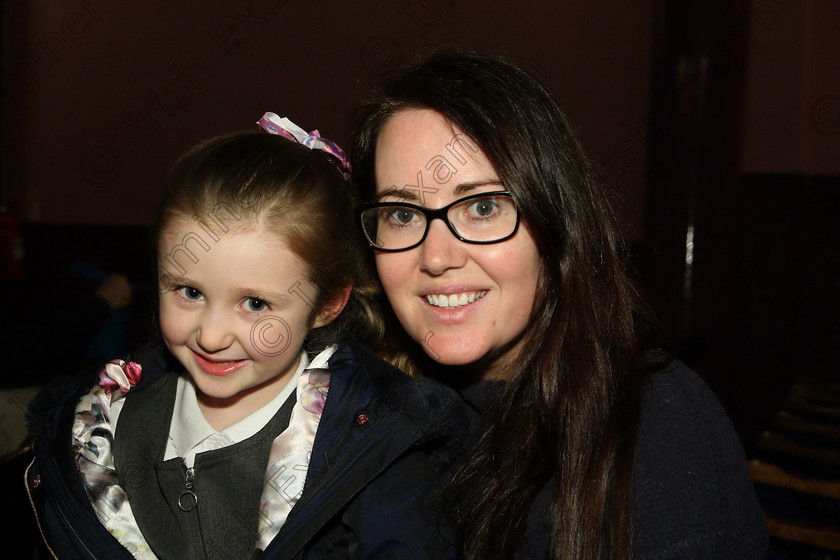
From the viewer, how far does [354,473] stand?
1.31 m

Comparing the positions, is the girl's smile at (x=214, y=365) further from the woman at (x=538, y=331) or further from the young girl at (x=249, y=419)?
the woman at (x=538, y=331)

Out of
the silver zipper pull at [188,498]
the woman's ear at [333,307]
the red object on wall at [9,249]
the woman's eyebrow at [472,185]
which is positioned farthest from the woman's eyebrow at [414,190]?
the red object on wall at [9,249]

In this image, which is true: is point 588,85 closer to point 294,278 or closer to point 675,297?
point 675,297

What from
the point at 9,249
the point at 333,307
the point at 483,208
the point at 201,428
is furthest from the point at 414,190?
the point at 9,249

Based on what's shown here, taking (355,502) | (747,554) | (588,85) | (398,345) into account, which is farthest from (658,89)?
(355,502)

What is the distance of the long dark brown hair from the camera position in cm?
133

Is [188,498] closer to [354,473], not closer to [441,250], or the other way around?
[354,473]

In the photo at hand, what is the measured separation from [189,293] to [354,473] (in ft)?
1.60

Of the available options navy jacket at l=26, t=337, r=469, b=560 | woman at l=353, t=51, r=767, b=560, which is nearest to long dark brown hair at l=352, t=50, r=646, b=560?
woman at l=353, t=51, r=767, b=560

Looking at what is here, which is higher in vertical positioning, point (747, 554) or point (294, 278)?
point (294, 278)

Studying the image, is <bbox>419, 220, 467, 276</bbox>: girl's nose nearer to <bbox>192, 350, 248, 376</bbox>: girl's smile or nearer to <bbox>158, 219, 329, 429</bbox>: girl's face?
<bbox>158, 219, 329, 429</bbox>: girl's face

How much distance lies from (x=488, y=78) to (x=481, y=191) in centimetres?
25

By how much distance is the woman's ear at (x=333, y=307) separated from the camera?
59.9 inches

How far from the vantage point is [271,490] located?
53.9 inches
